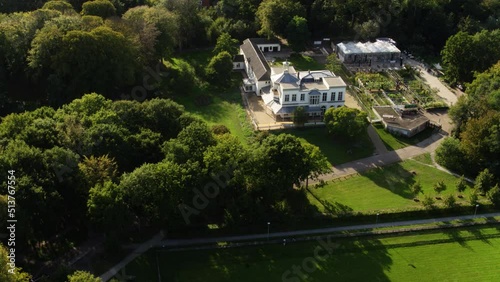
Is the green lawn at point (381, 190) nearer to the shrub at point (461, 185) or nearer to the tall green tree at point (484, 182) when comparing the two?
the shrub at point (461, 185)

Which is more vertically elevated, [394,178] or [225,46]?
[225,46]

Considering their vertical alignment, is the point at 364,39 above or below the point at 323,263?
above

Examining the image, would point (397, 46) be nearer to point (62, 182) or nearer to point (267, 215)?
point (267, 215)

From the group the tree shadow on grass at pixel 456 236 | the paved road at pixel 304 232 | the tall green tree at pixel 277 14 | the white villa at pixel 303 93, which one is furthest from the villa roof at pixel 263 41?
the tree shadow on grass at pixel 456 236

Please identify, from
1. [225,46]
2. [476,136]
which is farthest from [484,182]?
[225,46]

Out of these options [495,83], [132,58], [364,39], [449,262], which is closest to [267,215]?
[449,262]

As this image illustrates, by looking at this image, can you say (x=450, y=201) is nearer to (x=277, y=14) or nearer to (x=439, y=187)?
(x=439, y=187)
